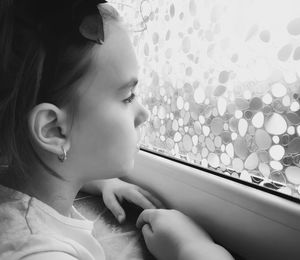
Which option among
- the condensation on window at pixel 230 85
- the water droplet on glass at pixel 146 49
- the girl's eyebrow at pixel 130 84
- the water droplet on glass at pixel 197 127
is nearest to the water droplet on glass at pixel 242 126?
the condensation on window at pixel 230 85

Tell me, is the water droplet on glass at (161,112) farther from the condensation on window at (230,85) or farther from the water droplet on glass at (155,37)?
the water droplet on glass at (155,37)

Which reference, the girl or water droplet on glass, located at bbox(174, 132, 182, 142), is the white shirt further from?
water droplet on glass, located at bbox(174, 132, 182, 142)

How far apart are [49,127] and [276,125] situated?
330 mm

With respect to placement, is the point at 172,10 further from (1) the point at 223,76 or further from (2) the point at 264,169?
(2) the point at 264,169

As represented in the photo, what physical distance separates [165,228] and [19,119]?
315 mm

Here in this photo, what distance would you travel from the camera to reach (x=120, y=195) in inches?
28.3

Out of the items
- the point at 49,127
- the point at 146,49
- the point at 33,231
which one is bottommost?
the point at 33,231

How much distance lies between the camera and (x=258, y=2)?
50 centimetres

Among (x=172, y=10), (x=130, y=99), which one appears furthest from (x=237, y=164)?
(x=172, y=10)

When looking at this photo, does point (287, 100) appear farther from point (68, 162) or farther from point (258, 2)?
point (68, 162)

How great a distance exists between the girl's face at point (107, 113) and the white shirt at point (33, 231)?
0.23 feet

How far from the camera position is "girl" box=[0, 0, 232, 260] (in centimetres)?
37

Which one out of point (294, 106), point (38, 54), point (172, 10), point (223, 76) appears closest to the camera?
point (38, 54)

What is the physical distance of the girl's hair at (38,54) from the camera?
1.21ft
